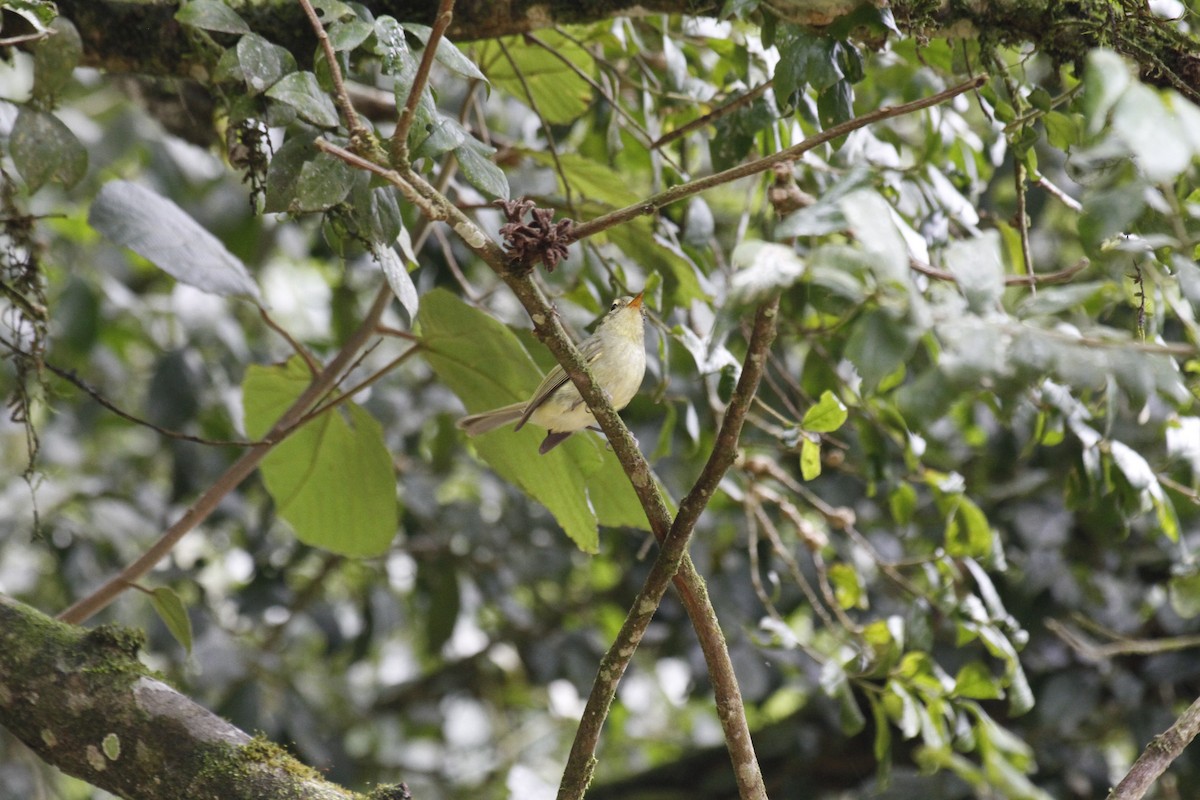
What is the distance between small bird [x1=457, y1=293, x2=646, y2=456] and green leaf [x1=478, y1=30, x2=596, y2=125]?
573 mm

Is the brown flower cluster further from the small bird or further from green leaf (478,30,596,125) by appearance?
green leaf (478,30,596,125)

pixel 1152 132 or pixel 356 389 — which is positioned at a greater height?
pixel 356 389

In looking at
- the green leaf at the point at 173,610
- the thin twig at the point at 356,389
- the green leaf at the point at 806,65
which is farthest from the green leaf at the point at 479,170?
the green leaf at the point at 173,610

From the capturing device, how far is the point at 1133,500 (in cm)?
231

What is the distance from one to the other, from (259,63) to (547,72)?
102 centimetres

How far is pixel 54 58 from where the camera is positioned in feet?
6.95

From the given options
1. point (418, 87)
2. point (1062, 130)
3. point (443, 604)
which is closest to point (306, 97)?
point (418, 87)

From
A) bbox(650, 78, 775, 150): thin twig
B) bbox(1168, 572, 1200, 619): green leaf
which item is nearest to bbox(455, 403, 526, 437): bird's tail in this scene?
bbox(650, 78, 775, 150): thin twig

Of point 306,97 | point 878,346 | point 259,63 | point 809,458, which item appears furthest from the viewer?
point 809,458

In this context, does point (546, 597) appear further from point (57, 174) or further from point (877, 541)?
point (57, 174)

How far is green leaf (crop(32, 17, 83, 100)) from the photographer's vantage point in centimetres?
211

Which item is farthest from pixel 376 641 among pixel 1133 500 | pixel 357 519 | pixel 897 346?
pixel 897 346

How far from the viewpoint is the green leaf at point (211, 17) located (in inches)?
70.9

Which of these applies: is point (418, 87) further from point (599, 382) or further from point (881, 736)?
point (881, 736)
